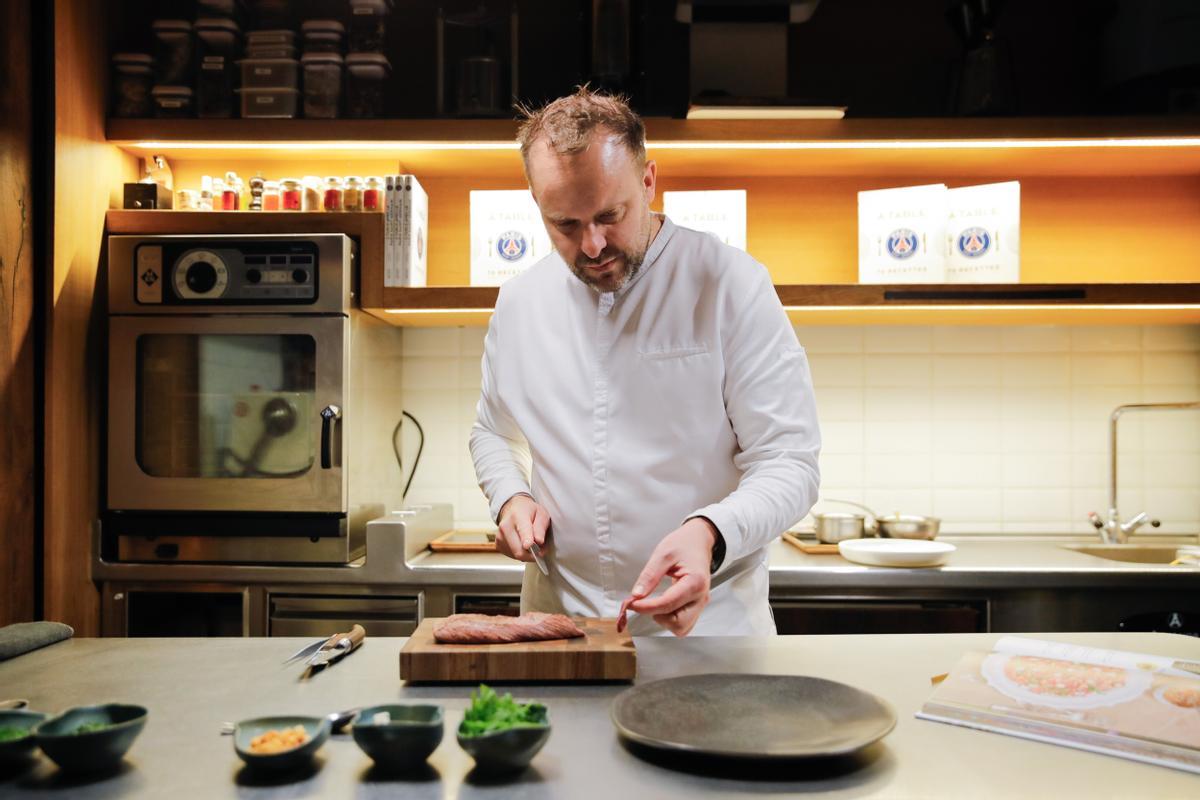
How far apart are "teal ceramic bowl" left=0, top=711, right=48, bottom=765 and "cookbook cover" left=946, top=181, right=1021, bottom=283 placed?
2.57 m

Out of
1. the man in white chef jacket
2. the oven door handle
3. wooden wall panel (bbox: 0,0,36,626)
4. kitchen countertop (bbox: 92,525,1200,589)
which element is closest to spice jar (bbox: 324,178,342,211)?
the oven door handle

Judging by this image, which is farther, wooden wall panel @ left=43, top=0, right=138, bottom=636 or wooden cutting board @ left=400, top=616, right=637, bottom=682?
wooden wall panel @ left=43, top=0, right=138, bottom=636

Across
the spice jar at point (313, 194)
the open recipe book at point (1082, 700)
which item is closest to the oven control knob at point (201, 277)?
the spice jar at point (313, 194)

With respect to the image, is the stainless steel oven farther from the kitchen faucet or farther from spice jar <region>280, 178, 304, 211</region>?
the kitchen faucet

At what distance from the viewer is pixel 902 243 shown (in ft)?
9.36

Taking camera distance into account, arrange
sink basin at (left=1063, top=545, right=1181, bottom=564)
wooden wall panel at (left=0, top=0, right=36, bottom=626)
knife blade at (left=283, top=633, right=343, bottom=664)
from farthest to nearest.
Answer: sink basin at (left=1063, top=545, right=1181, bottom=564)
wooden wall panel at (left=0, top=0, right=36, bottom=626)
knife blade at (left=283, top=633, right=343, bottom=664)

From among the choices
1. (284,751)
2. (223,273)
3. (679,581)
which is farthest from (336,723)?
(223,273)

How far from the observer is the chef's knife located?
52.8 inches

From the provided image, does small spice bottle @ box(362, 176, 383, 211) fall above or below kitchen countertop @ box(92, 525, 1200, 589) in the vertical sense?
above

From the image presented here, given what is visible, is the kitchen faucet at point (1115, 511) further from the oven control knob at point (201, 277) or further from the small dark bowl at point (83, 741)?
the small dark bowl at point (83, 741)

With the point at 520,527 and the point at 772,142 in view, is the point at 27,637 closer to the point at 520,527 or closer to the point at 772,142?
the point at 520,527

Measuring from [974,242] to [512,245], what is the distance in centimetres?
137

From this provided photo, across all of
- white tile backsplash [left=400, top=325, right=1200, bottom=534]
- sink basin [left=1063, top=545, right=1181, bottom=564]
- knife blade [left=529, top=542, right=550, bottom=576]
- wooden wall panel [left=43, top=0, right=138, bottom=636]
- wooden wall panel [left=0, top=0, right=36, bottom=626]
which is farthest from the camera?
white tile backsplash [left=400, top=325, right=1200, bottom=534]

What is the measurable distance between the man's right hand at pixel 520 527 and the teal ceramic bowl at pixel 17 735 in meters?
0.74
